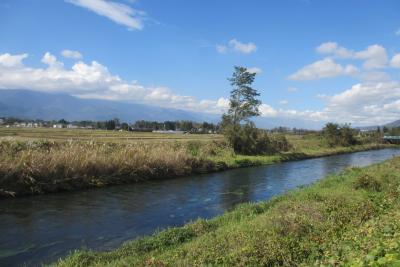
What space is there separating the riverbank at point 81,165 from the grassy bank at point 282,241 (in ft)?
38.0

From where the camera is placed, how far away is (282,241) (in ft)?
33.4

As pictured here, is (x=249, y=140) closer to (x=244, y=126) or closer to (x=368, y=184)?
(x=244, y=126)

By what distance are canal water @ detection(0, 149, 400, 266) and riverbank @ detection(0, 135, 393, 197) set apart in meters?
1.11

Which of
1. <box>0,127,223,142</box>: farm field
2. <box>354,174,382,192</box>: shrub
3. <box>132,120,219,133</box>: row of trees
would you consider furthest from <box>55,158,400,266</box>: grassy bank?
<box>132,120,219,133</box>: row of trees

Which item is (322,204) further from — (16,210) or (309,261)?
(16,210)

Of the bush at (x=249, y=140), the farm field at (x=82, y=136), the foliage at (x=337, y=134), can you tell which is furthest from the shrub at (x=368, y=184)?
the foliage at (x=337, y=134)

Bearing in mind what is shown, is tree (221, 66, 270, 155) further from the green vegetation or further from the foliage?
the foliage

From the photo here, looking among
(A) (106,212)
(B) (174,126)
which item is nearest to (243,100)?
(A) (106,212)

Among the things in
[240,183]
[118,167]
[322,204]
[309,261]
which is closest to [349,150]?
[240,183]

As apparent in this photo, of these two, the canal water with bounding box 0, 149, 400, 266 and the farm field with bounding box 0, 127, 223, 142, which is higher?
the farm field with bounding box 0, 127, 223, 142

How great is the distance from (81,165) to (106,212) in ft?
24.6

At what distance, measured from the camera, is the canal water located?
508 inches

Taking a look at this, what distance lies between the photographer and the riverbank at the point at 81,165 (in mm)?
21219

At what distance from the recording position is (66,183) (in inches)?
906
